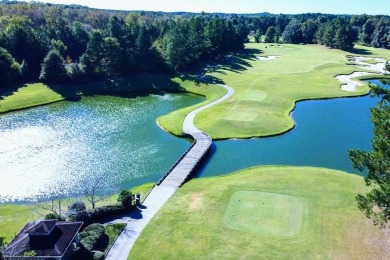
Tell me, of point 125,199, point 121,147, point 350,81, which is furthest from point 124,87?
point 125,199

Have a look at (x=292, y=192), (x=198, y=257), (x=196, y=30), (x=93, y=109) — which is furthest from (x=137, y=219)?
(x=196, y=30)

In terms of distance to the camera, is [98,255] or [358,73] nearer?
[98,255]

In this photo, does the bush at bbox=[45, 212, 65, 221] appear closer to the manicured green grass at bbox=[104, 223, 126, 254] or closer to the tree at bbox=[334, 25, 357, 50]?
the manicured green grass at bbox=[104, 223, 126, 254]

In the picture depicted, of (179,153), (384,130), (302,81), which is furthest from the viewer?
(302,81)

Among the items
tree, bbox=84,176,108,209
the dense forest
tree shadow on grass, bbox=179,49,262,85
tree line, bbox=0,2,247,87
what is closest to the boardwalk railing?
tree, bbox=84,176,108,209

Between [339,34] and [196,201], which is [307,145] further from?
[339,34]

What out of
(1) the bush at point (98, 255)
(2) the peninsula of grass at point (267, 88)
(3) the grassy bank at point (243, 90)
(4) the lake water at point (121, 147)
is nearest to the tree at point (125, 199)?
(4) the lake water at point (121, 147)

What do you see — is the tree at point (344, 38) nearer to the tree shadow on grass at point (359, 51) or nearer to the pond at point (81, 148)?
the tree shadow on grass at point (359, 51)

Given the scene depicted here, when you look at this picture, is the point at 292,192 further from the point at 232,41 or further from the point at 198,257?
the point at 232,41
